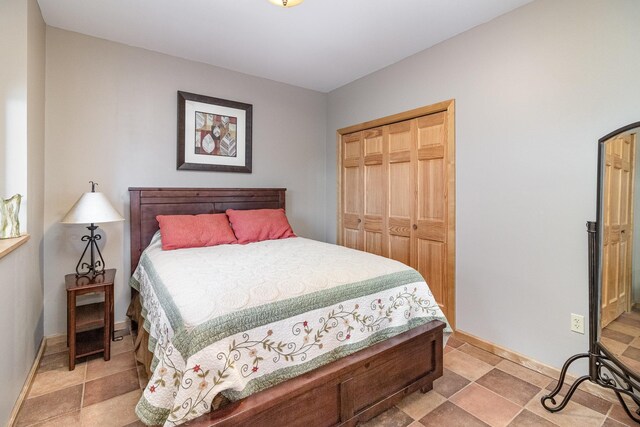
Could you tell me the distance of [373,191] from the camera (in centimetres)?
346

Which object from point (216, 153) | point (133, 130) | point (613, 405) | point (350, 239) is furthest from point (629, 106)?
point (133, 130)

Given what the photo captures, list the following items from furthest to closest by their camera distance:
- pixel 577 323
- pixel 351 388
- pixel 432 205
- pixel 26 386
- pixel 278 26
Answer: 1. pixel 432 205
2. pixel 278 26
3. pixel 577 323
4. pixel 26 386
5. pixel 351 388

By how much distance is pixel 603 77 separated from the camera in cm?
186

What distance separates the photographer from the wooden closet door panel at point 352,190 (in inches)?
143

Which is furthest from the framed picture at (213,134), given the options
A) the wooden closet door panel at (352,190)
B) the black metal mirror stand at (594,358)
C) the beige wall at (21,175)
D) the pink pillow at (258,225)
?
the black metal mirror stand at (594,358)

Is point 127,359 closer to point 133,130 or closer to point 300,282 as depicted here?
point 300,282

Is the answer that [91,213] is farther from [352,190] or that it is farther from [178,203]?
[352,190]

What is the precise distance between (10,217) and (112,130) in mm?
1213

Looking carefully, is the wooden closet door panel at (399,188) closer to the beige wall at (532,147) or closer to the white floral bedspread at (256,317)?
the beige wall at (532,147)

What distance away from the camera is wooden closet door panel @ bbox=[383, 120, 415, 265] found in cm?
304

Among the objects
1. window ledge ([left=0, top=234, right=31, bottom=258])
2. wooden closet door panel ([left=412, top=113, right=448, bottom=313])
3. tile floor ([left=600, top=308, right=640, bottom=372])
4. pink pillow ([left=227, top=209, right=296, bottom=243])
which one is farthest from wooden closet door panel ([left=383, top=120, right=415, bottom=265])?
window ledge ([left=0, top=234, right=31, bottom=258])

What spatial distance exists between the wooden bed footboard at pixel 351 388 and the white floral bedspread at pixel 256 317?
48 mm

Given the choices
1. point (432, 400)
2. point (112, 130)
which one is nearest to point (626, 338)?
point (432, 400)

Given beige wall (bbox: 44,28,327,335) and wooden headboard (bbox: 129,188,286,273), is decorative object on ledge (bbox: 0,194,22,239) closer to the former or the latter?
beige wall (bbox: 44,28,327,335)
